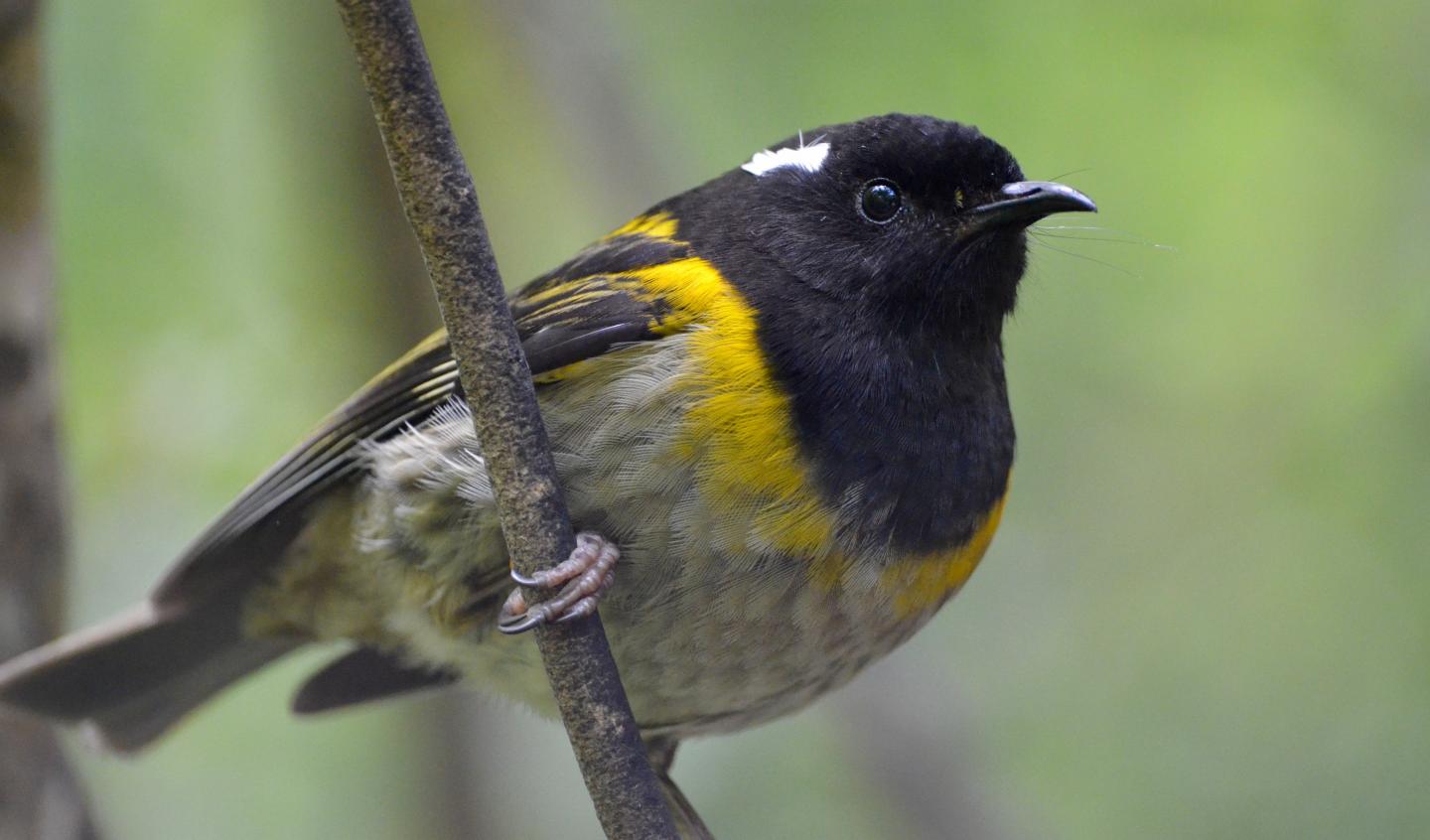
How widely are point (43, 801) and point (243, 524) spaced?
0.99 meters

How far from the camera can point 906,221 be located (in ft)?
11.2

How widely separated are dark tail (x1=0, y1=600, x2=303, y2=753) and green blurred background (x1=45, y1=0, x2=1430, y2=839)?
1.99 feet

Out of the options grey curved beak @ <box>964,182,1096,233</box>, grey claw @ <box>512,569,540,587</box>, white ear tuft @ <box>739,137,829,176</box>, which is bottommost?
grey claw @ <box>512,569,540,587</box>

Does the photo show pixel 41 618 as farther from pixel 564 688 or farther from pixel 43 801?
pixel 564 688

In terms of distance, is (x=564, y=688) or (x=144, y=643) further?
(x=144, y=643)

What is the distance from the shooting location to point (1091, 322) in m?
6.16

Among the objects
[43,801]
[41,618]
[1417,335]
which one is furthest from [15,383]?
[1417,335]

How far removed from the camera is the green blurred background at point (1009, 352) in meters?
5.39

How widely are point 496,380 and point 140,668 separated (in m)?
2.57

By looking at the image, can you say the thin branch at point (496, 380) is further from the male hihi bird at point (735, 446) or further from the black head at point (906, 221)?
the black head at point (906, 221)

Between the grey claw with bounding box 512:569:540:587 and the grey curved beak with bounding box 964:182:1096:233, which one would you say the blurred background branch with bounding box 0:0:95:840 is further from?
the grey curved beak with bounding box 964:182:1096:233

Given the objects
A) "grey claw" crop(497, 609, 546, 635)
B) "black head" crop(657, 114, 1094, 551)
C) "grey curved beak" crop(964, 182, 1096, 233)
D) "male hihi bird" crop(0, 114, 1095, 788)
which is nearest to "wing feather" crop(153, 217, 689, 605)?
"male hihi bird" crop(0, 114, 1095, 788)

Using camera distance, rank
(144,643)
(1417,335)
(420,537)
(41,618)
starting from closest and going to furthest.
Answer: (420,537) < (41,618) < (144,643) < (1417,335)

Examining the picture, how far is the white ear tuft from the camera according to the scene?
140 inches
